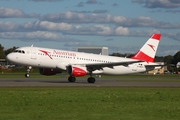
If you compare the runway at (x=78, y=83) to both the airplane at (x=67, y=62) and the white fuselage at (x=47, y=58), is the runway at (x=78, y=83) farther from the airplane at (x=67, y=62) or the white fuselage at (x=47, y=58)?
the white fuselage at (x=47, y=58)

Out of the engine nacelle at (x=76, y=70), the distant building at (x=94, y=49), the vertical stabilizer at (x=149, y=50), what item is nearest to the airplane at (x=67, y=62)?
the engine nacelle at (x=76, y=70)

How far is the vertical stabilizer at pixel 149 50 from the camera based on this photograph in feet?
190

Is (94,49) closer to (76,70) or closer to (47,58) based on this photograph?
(47,58)

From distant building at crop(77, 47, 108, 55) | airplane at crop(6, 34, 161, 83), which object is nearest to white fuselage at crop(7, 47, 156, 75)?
airplane at crop(6, 34, 161, 83)

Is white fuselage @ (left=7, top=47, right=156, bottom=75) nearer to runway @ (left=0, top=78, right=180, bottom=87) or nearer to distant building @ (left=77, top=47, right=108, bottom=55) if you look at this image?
runway @ (left=0, top=78, right=180, bottom=87)

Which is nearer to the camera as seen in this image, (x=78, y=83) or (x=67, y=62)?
(x=78, y=83)

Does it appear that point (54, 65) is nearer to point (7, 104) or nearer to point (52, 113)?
point (7, 104)

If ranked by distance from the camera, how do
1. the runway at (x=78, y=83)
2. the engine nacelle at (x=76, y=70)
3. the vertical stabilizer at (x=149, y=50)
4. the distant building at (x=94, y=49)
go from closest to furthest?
the runway at (x=78, y=83) < the engine nacelle at (x=76, y=70) < the vertical stabilizer at (x=149, y=50) < the distant building at (x=94, y=49)

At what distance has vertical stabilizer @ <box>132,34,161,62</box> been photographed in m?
57.9

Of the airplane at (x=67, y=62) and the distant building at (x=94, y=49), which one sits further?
the distant building at (x=94, y=49)

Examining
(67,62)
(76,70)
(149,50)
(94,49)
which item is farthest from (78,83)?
(94,49)

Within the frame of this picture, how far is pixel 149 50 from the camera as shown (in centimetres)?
5822

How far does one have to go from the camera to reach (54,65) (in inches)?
1913

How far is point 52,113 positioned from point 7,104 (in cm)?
420
